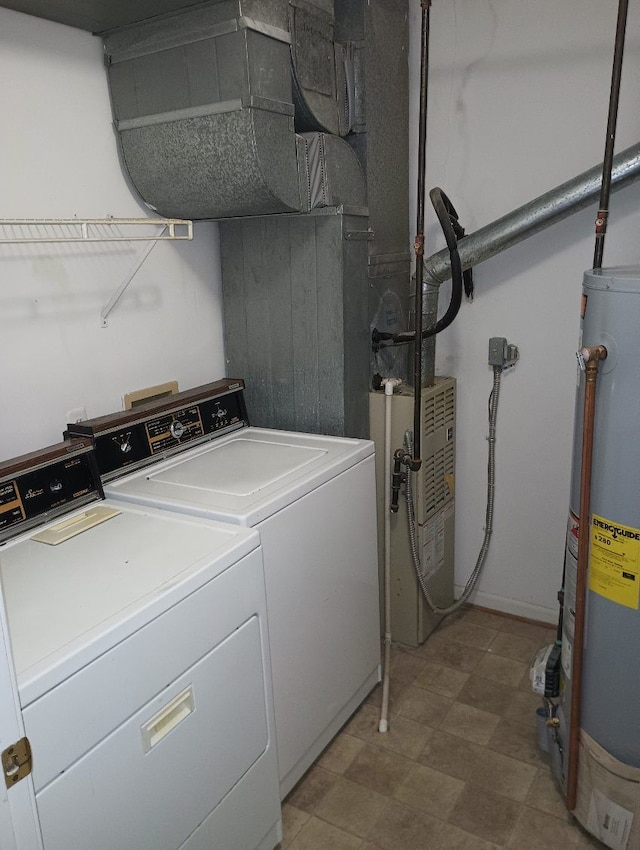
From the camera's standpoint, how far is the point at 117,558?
156 cm

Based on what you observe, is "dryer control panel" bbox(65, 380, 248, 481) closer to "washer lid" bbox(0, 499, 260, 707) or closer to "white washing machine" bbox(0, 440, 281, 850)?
"white washing machine" bbox(0, 440, 281, 850)

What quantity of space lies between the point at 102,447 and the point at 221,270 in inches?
35.2

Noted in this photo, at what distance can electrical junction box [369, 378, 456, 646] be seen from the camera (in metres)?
2.51

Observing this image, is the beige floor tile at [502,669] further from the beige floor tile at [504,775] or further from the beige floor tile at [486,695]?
the beige floor tile at [504,775]

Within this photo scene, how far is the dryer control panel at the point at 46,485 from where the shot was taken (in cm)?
169

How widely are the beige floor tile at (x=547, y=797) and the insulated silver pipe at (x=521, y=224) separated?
4.49 ft

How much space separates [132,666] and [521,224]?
1.84 meters

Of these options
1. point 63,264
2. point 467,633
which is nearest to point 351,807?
point 467,633

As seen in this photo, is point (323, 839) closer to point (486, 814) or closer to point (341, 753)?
point (341, 753)

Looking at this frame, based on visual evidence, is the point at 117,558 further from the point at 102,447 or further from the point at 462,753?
the point at 462,753

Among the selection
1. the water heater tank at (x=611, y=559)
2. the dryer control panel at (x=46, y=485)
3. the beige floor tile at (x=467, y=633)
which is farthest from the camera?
the beige floor tile at (x=467, y=633)

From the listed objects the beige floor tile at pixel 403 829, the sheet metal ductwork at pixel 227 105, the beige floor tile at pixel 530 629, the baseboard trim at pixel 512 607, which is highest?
the sheet metal ductwork at pixel 227 105

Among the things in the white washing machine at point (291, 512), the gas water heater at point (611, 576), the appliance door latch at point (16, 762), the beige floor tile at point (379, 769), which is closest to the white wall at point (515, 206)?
the white washing machine at point (291, 512)

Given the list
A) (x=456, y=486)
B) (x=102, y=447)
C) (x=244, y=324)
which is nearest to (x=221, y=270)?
(x=244, y=324)
